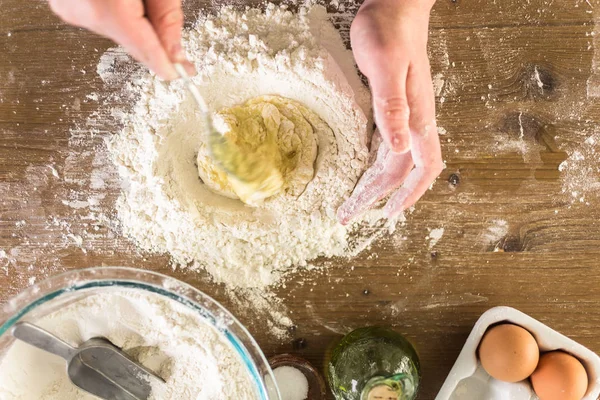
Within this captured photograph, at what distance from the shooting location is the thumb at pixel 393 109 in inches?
33.1

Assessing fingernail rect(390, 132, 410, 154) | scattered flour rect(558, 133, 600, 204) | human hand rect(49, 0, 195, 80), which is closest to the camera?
human hand rect(49, 0, 195, 80)

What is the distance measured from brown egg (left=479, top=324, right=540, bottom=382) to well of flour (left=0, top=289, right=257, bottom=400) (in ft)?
1.53

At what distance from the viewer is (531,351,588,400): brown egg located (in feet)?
3.02

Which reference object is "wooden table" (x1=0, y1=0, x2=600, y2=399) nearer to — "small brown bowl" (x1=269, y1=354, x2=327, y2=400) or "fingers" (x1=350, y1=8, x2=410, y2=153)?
"small brown bowl" (x1=269, y1=354, x2=327, y2=400)

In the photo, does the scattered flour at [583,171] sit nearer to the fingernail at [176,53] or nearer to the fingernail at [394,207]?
the fingernail at [394,207]

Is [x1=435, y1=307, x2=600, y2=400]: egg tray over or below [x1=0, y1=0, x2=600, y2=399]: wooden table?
below

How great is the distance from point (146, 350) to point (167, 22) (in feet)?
2.02

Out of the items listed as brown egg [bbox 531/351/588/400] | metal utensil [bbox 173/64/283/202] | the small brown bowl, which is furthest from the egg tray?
metal utensil [bbox 173/64/283/202]

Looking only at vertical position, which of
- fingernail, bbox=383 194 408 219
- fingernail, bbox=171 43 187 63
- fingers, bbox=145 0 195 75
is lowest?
fingernail, bbox=383 194 408 219

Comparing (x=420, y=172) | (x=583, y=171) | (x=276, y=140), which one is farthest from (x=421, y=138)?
(x=583, y=171)

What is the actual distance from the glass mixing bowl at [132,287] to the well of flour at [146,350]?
0.03 m

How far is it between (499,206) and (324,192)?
38cm

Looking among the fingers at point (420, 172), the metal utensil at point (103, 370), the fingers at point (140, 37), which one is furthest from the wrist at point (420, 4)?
the metal utensil at point (103, 370)

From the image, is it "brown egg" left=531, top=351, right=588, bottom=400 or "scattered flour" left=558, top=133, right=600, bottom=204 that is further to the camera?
"scattered flour" left=558, top=133, right=600, bottom=204
